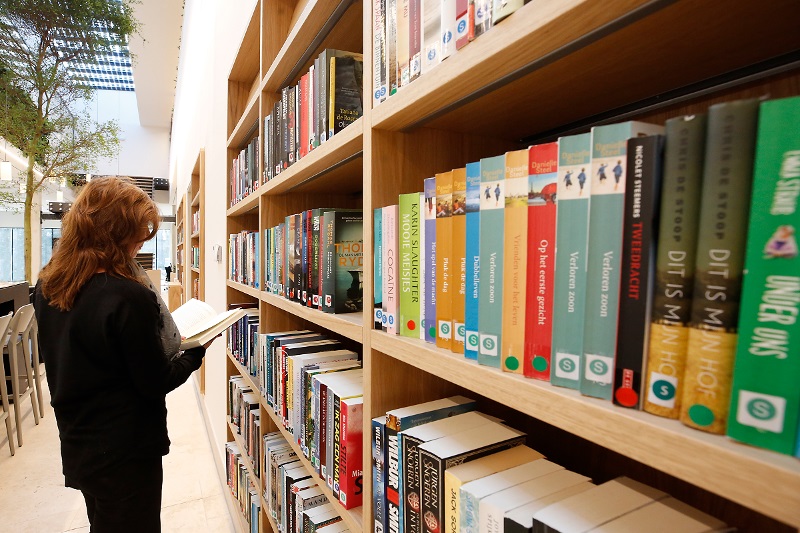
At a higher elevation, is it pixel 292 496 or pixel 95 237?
pixel 95 237

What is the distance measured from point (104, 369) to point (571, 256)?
1437 mm

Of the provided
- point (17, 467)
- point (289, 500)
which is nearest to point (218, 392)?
point (17, 467)

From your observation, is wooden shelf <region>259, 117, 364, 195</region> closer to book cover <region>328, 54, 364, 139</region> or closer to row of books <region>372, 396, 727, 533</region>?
book cover <region>328, 54, 364, 139</region>

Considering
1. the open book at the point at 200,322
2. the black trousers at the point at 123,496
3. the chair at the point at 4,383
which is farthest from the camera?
the chair at the point at 4,383

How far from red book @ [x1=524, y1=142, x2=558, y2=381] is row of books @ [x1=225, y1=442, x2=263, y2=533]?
5.62 ft

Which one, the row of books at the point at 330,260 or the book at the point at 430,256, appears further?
the row of books at the point at 330,260

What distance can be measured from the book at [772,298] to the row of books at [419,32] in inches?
12.6

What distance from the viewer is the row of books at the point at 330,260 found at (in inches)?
44.3

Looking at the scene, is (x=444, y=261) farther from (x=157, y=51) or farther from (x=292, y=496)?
(x=157, y=51)

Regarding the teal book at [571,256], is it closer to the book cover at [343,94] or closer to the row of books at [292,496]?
the book cover at [343,94]

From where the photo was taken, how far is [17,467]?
116 inches

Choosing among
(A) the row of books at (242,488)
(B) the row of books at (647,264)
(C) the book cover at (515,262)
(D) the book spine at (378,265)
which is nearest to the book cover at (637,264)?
(B) the row of books at (647,264)

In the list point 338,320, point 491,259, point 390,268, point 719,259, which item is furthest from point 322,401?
point 719,259

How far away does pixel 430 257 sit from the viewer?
28.1 inches
